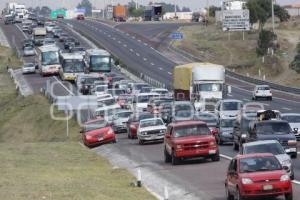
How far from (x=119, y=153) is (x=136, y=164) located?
6.09 meters

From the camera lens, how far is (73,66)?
93312 millimetres

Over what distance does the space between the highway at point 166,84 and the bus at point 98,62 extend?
3.53 m

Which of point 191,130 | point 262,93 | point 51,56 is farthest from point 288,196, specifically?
point 51,56

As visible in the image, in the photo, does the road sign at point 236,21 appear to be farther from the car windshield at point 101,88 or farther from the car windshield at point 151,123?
the car windshield at point 151,123

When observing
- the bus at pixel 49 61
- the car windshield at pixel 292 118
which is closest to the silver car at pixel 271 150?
the car windshield at pixel 292 118

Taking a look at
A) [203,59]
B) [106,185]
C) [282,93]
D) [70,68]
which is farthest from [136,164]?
[203,59]

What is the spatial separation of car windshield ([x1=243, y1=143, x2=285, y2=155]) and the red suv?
7.73 m

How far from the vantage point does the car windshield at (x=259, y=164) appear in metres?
22.8

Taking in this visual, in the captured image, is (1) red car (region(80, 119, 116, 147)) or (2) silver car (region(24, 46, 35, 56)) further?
(2) silver car (region(24, 46, 35, 56))

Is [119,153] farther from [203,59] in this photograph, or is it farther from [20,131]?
[203,59]

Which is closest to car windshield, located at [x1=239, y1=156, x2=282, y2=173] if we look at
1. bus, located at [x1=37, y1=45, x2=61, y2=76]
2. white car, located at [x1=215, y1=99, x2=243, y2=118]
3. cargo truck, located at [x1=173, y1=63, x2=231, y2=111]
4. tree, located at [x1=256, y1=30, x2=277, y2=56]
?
white car, located at [x1=215, y1=99, x2=243, y2=118]

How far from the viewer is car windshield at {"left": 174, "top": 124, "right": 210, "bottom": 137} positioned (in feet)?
117

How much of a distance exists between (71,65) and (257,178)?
71955mm

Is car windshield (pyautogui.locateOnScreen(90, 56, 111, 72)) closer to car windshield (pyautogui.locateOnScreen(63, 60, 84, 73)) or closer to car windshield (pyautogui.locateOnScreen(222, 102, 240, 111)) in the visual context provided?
car windshield (pyautogui.locateOnScreen(63, 60, 84, 73))
